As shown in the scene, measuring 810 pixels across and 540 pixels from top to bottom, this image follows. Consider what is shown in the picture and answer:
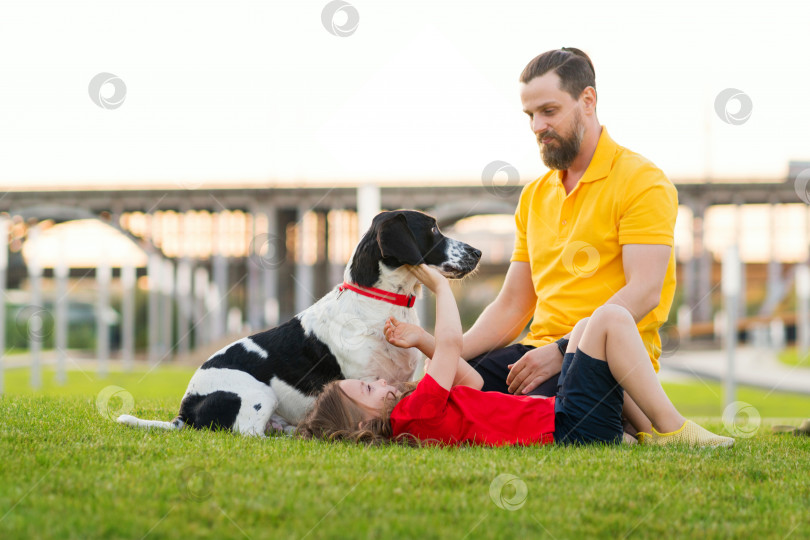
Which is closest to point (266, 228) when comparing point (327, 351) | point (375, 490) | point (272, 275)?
→ point (272, 275)

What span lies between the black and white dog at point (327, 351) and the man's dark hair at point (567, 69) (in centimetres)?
106

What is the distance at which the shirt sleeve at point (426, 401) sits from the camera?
372cm

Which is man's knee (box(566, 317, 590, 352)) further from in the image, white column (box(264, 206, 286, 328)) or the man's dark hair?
white column (box(264, 206, 286, 328))

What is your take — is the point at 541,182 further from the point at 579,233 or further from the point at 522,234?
the point at 579,233

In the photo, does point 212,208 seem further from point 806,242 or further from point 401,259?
point 401,259

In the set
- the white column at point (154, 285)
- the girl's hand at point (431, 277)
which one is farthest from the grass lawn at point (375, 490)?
the white column at point (154, 285)

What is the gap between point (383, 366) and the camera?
4.47 m

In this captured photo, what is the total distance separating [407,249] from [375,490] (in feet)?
6.18

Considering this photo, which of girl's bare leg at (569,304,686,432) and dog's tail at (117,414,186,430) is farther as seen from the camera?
dog's tail at (117,414,186,430)

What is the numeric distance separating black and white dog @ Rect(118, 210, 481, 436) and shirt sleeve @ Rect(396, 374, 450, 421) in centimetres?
69

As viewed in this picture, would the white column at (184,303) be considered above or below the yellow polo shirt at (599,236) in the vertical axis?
below

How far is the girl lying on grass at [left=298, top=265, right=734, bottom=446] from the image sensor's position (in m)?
3.69

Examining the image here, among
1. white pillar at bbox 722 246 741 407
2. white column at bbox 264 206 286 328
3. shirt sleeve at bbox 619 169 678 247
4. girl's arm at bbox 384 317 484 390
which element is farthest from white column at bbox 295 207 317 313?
shirt sleeve at bbox 619 169 678 247

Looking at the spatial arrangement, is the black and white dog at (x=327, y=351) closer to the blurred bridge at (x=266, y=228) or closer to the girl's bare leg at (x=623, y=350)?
the girl's bare leg at (x=623, y=350)
